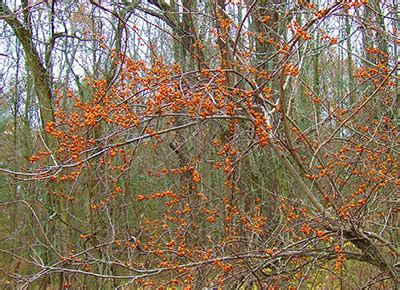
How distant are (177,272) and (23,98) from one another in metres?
9.84

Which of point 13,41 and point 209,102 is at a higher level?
point 13,41

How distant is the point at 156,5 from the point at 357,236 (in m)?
4.46

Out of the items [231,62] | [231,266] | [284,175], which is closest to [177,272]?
[231,266]

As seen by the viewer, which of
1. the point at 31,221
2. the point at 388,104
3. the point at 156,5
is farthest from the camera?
the point at 31,221

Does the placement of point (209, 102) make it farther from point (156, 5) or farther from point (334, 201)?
point (156, 5)

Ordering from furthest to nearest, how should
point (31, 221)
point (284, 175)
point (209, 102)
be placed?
point (31, 221)
point (284, 175)
point (209, 102)

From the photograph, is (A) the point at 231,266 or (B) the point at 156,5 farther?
(B) the point at 156,5

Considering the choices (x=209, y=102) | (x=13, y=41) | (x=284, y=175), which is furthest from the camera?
(x=13, y=41)

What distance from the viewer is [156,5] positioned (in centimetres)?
697

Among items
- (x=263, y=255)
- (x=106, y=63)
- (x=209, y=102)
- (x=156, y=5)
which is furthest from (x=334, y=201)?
(x=106, y=63)

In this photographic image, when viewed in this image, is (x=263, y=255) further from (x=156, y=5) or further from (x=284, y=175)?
(x=156, y=5)

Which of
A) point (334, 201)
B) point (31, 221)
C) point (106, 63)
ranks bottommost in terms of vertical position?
point (31, 221)

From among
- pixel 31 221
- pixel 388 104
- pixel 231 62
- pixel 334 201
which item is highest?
pixel 231 62

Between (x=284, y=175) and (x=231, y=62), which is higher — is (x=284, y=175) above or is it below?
below
